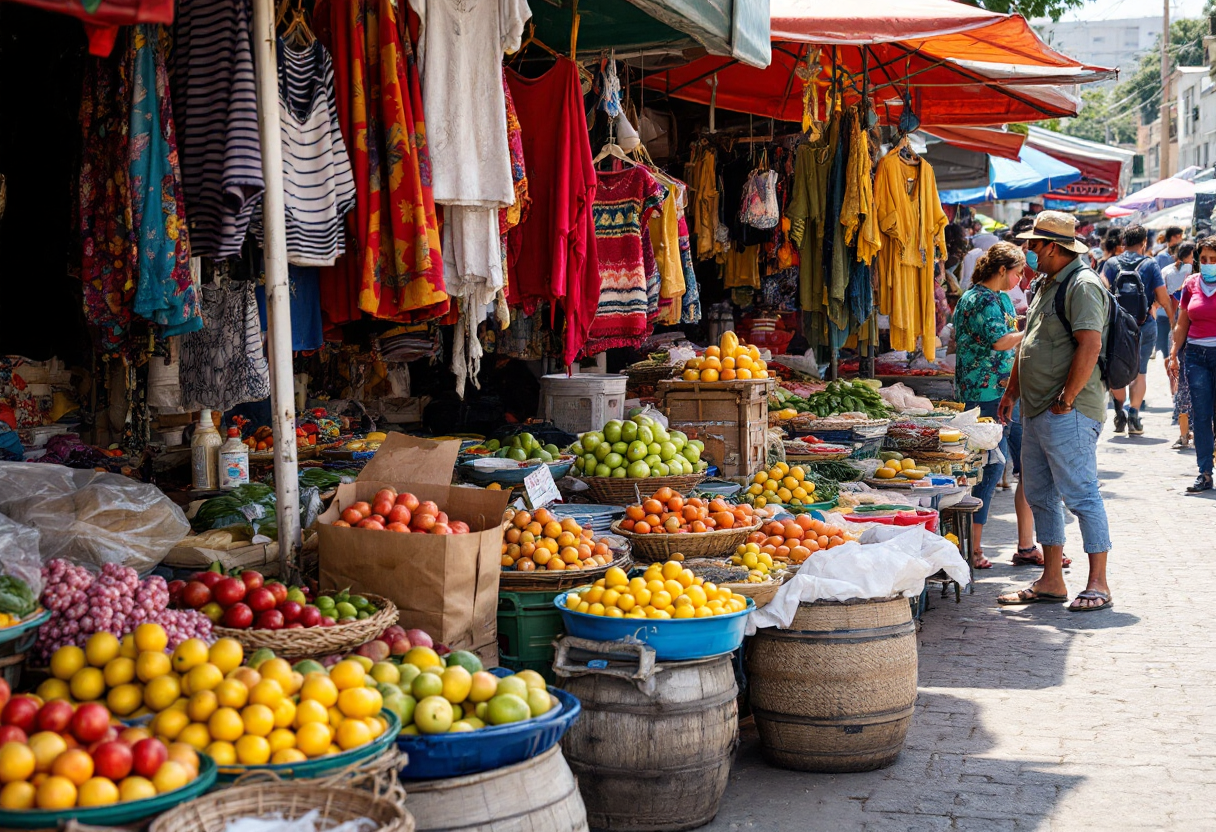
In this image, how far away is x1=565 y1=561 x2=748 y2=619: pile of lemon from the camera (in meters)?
3.97

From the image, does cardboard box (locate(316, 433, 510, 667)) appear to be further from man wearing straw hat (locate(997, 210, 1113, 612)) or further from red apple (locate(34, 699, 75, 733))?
man wearing straw hat (locate(997, 210, 1113, 612))

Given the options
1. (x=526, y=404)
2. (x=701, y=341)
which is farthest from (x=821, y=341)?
(x=526, y=404)

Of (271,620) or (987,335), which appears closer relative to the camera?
(271,620)

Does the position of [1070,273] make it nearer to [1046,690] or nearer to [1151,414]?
[1046,690]

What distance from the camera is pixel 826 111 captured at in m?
9.45

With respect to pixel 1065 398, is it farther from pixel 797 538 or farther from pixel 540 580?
pixel 540 580

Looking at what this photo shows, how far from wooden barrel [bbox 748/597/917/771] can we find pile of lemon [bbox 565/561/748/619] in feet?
1.41

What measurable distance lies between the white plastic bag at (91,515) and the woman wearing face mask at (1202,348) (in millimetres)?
9553

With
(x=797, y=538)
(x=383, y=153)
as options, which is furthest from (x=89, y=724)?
(x=797, y=538)

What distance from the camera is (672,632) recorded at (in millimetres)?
3920

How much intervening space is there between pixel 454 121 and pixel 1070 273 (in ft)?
Answer: 13.6

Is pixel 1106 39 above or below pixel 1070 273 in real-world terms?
above

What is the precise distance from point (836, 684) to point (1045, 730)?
116 centimetres

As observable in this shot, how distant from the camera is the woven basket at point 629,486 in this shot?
230 inches
